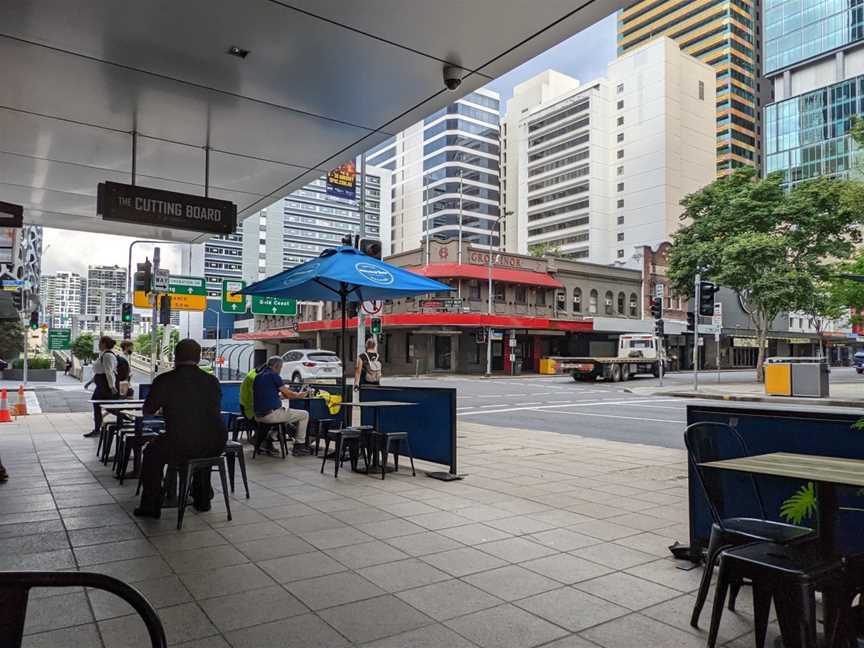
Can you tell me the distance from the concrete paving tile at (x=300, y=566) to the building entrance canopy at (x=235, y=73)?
4.17 metres

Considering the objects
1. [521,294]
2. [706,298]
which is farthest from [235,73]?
[521,294]

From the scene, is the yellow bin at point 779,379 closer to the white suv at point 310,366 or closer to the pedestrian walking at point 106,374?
the white suv at point 310,366

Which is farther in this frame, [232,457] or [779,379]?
[779,379]

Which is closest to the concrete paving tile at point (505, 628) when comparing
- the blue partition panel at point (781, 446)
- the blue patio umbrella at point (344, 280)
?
the blue partition panel at point (781, 446)

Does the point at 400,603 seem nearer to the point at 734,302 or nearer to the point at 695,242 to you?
the point at 695,242

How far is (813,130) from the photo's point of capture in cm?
9119

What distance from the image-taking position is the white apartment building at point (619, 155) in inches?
3118

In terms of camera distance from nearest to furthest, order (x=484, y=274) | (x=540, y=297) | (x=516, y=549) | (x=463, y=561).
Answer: (x=463, y=561) → (x=516, y=549) → (x=484, y=274) → (x=540, y=297)

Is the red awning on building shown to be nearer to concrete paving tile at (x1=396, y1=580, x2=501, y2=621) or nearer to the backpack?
the backpack

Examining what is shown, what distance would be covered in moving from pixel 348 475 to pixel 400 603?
4168mm

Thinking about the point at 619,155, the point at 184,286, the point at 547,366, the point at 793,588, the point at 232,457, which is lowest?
the point at 547,366

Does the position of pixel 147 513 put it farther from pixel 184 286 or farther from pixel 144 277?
pixel 184 286

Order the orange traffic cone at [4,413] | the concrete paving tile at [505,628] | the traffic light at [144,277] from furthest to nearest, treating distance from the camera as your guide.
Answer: the traffic light at [144,277] < the orange traffic cone at [4,413] < the concrete paving tile at [505,628]

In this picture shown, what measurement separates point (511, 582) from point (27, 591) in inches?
125
